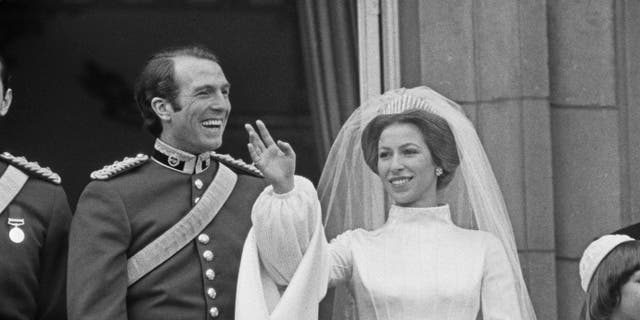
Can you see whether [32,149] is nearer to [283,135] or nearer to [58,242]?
[283,135]

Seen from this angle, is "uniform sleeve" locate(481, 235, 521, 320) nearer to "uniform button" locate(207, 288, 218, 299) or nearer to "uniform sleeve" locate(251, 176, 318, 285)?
"uniform sleeve" locate(251, 176, 318, 285)

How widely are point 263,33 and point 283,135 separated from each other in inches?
21.8

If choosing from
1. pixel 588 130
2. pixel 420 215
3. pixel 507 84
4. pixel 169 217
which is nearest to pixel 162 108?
pixel 169 217

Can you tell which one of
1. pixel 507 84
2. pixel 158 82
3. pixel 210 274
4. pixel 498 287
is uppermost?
pixel 158 82

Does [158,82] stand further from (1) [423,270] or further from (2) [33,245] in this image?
(1) [423,270]

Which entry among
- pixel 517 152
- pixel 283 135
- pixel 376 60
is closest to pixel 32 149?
pixel 283 135

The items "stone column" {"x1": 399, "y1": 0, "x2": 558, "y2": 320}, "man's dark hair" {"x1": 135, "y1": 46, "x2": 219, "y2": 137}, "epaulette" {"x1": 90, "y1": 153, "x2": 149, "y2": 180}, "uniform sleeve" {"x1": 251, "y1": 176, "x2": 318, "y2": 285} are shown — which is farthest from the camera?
"stone column" {"x1": 399, "y1": 0, "x2": 558, "y2": 320}

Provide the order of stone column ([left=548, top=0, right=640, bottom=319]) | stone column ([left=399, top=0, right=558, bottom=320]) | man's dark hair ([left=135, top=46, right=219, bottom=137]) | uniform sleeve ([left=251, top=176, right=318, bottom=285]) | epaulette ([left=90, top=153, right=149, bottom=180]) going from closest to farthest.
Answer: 1. uniform sleeve ([left=251, top=176, right=318, bottom=285])
2. epaulette ([left=90, top=153, right=149, bottom=180])
3. man's dark hair ([left=135, top=46, right=219, bottom=137])
4. stone column ([left=399, top=0, right=558, bottom=320])
5. stone column ([left=548, top=0, right=640, bottom=319])

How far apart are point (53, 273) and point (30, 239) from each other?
18 cm

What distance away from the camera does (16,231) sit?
6254mm

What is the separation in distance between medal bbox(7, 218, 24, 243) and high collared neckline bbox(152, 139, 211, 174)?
0.59m

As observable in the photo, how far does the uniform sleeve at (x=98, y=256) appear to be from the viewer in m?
5.97

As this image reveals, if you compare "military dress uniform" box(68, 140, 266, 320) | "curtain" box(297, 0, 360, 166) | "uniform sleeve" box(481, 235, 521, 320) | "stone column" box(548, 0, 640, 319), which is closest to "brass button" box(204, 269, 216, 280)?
"military dress uniform" box(68, 140, 266, 320)

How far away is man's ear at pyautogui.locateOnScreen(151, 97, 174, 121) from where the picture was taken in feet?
20.7
